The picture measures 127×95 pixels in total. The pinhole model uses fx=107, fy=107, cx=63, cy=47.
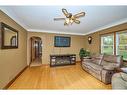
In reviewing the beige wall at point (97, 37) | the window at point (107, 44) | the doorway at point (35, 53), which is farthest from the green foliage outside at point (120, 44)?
the doorway at point (35, 53)

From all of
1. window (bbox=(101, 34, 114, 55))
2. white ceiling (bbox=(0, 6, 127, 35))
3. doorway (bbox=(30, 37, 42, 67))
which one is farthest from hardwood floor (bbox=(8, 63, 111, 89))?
doorway (bbox=(30, 37, 42, 67))

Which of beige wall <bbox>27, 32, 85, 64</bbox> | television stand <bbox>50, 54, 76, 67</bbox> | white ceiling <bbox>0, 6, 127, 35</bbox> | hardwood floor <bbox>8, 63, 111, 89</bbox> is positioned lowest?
hardwood floor <bbox>8, 63, 111, 89</bbox>

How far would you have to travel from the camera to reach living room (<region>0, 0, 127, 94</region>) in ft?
9.90

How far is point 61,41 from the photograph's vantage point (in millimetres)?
7246

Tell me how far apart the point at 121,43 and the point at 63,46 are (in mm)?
3735

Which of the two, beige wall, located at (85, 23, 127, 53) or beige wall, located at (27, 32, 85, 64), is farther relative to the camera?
beige wall, located at (27, 32, 85, 64)

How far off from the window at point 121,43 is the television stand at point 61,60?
3.02 metres

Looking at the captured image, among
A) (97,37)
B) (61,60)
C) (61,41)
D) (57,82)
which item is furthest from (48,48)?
(57,82)

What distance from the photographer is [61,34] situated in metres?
7.26

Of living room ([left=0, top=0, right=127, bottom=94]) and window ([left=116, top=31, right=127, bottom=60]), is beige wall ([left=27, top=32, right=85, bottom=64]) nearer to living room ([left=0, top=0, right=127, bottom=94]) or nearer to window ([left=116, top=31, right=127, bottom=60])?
living room ([left=0, top=0, right=127, bottom=94])

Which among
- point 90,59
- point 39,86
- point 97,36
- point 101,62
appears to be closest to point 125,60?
point 101,62

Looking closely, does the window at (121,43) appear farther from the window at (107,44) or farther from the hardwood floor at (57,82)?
the hardwood floor at (57,82)

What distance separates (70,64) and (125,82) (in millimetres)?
5155
